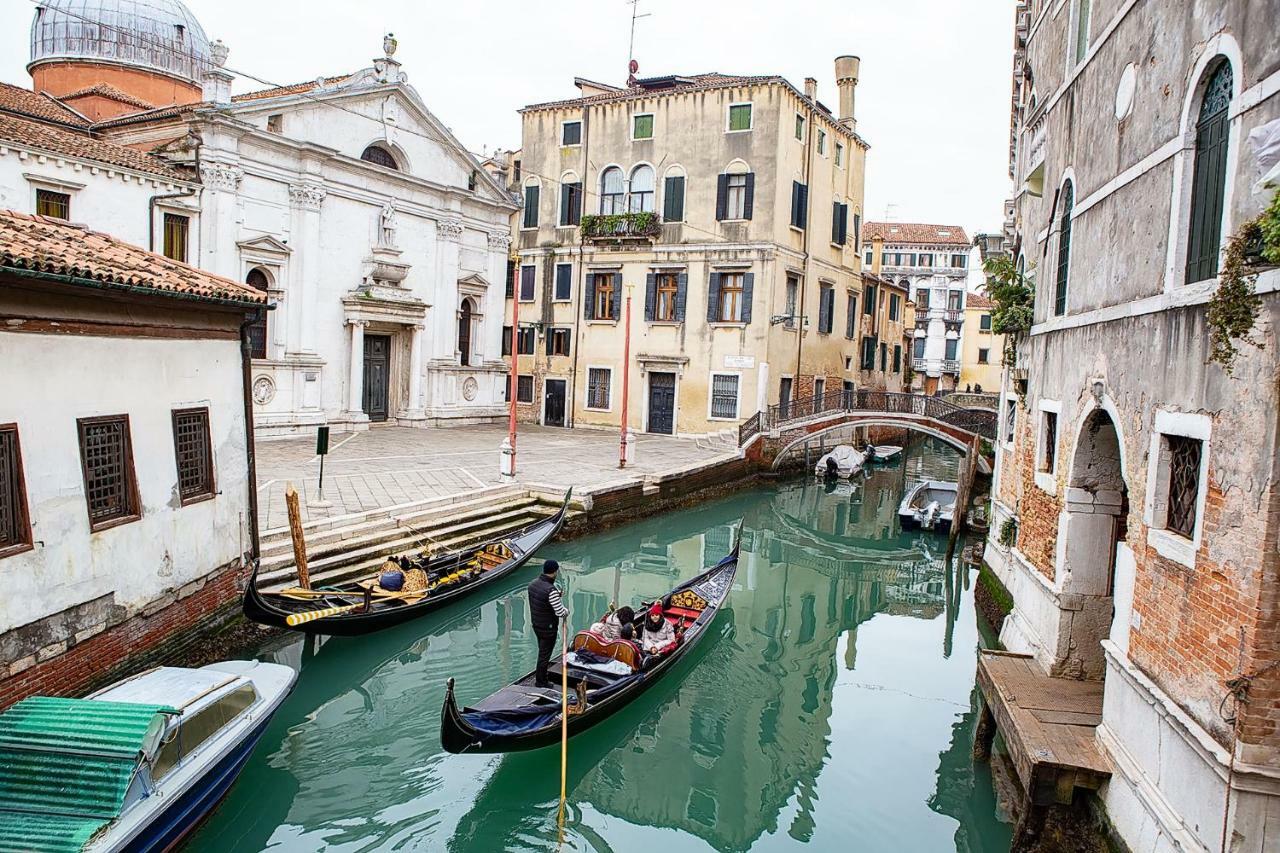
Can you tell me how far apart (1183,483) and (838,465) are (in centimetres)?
2017

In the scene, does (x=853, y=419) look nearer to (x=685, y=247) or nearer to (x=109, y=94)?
(x=685, y=247)

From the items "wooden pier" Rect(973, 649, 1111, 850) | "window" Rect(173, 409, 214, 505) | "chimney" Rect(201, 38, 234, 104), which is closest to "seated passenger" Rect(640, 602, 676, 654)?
"wooden pier" Rect(973, 649, 1111, 850)

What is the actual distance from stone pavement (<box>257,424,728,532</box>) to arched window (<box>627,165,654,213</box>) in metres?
6.47

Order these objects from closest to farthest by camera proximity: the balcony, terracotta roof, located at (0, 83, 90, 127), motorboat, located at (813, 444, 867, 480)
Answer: terracotta roof, located at (0, 83, 90, 127), the balcony, motorboat, located at (813, 444, 867, 480)

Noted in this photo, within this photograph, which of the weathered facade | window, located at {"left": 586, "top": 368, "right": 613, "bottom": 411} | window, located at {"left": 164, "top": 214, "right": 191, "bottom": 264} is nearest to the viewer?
the weathered facade

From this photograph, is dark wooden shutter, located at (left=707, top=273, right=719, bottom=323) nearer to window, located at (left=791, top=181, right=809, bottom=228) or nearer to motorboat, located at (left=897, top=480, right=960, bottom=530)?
window, located at (left=791, top=181, right=809, bottom=228)

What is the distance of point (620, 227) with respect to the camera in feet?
80.4

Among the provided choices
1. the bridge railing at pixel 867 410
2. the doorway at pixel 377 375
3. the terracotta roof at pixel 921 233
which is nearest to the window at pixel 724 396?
the bridge railing at pixel 867 410

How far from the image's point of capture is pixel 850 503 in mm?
22172

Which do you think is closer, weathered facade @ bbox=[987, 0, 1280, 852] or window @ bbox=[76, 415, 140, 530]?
weathered facade @ bbox=[987, 0, 1280, 852]

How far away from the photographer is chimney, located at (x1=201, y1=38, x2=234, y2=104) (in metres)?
17.2

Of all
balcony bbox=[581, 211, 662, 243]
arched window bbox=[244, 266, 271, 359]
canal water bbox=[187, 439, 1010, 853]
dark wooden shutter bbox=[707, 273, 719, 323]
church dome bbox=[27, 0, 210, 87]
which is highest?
church dome bbox=[27, 0, 210, 87]

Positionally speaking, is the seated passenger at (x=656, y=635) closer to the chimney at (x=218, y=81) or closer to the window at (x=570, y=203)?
the chimney at (x=218, y=81)

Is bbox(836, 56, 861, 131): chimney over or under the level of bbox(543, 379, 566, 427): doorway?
over
